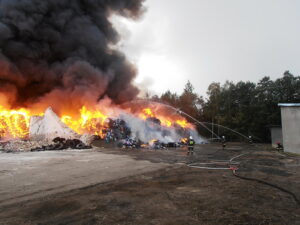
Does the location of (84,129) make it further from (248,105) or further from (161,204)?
(248,105)

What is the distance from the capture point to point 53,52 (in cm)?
2941

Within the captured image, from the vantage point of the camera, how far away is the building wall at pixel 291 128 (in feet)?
56.7

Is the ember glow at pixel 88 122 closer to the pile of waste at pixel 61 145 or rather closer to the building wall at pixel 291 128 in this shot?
the pile of waste at pixel 61 145

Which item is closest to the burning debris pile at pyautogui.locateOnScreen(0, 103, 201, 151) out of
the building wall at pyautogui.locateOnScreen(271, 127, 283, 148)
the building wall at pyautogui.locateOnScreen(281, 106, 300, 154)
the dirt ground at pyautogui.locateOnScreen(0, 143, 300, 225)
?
the building wall at pyautogui.locateOnScreen(281, 106, 300, 154)

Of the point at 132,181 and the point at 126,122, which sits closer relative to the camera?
the point at 132,181

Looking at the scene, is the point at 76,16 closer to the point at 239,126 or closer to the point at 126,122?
the point at 126,122

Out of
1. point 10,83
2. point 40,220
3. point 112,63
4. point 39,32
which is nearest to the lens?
point 40,220

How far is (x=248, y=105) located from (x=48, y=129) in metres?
38.6

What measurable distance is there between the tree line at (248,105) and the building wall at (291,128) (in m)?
24.7

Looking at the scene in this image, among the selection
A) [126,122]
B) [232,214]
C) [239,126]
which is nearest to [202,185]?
[232,214]

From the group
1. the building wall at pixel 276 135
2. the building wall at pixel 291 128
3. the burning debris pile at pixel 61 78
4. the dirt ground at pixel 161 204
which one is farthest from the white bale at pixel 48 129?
the building wall at pixel 276 135

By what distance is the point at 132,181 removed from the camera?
23.2 feet

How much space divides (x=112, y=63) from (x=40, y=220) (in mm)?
31912

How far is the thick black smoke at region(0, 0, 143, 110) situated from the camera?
2539cm
